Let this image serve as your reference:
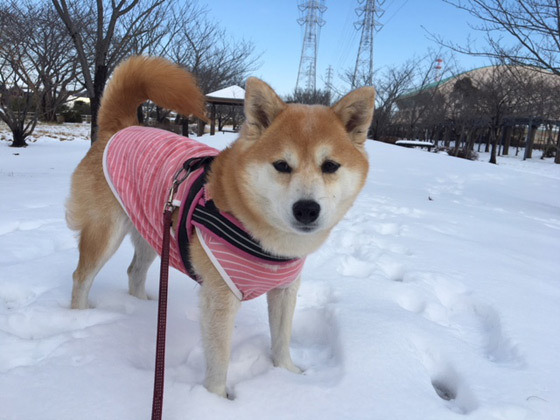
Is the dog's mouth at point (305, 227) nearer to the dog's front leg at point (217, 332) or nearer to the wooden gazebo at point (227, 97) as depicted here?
the dog's front leg at point (217, 332)

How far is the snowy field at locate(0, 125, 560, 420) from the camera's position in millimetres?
1487

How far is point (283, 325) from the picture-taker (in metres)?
1.86

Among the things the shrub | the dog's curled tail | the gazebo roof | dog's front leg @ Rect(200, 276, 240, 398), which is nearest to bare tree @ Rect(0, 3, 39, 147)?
the gazebo roof

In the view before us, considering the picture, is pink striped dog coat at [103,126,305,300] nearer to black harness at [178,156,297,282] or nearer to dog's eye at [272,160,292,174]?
black harness at [178,156,297,282]

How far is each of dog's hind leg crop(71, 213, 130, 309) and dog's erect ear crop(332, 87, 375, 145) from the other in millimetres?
1363

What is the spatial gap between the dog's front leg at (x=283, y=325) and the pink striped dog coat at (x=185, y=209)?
0.13 m

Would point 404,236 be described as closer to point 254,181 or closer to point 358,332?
point 358,332

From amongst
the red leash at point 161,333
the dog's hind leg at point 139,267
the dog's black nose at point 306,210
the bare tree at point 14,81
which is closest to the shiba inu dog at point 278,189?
the dog's black nose at point 306,210

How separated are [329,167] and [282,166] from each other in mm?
206

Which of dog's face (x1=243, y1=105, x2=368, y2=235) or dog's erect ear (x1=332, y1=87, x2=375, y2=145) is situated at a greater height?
dog's erect ear (x1=332, y1=87, x2=375, y2=145)

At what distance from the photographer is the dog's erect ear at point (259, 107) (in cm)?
163

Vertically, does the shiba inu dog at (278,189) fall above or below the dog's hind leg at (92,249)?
above

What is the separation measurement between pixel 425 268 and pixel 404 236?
1.02m

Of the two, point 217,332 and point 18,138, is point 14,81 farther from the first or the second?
point 217,332
